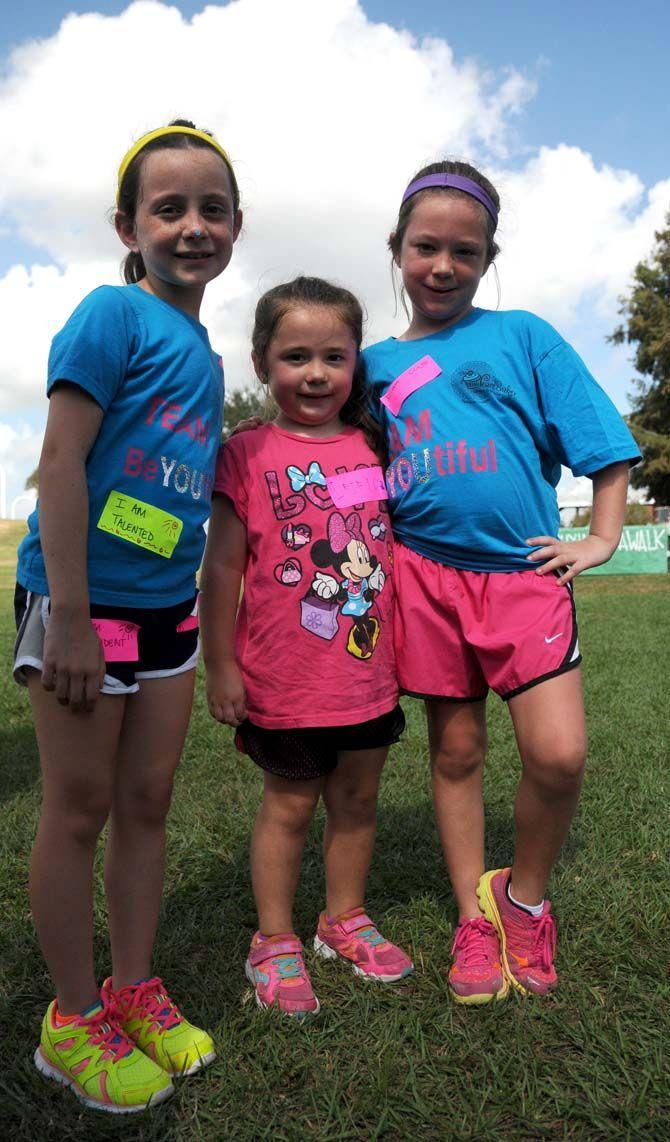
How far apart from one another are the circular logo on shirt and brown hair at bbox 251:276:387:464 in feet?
0.84

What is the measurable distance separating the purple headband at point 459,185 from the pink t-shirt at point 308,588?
29.1 inches

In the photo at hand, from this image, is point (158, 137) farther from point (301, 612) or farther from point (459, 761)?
point (459, 761)

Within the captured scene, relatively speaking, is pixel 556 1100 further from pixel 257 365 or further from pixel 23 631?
pixel 257 365

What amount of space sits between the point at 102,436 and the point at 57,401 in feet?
0.36

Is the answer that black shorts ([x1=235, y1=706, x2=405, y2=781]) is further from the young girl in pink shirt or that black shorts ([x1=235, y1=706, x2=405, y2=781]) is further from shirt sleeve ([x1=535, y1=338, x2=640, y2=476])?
shirt sleeve ([x1=535, y1=338, x2=640, y2=476])

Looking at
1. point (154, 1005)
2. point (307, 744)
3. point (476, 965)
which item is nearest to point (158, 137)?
point (307, 744)

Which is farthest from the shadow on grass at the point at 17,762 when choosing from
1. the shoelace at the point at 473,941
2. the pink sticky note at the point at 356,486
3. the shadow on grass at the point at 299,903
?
the pink sticky note at the point at 356,486

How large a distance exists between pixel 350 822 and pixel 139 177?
64.8 inches

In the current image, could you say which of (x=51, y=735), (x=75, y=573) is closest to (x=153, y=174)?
(x=75, y=573)

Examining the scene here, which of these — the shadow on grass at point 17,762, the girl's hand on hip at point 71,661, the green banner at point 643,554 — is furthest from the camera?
the green banner at point 643,554

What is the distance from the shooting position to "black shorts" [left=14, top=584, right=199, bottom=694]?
1.78m

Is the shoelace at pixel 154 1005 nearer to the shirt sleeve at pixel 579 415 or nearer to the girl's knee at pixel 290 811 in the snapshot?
the girl's knee at pixel 290 811

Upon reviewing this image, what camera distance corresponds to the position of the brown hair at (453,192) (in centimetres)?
232

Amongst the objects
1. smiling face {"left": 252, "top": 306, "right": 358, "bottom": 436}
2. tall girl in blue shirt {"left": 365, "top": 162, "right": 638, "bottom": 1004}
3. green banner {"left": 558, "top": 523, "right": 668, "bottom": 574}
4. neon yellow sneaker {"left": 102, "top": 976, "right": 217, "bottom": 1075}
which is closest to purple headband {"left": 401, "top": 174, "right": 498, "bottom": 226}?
tall girl in blue shirt {"left": 365, "top": 162, "right": 638, "bottom": 1004}
